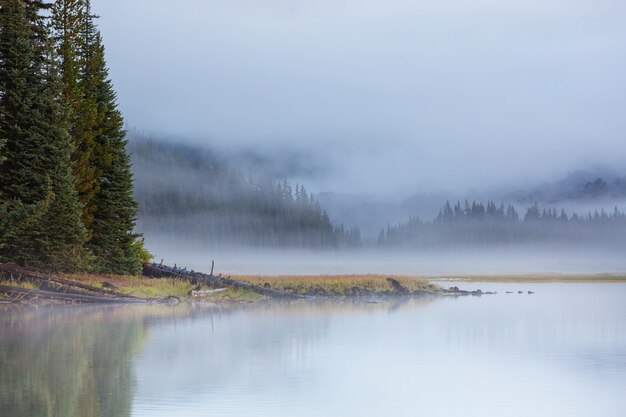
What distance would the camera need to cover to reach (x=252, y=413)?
15.5 metres

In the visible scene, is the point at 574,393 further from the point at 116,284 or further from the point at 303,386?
the point at 116,284

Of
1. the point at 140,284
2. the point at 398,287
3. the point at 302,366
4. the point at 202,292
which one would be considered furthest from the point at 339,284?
the point at 302,366

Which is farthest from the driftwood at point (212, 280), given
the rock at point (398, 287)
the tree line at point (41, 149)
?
the rock at point (398, 287)

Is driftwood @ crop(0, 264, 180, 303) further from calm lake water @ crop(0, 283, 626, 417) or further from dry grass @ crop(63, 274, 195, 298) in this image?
calm lake water @ crop(0, 283, 626, 417)

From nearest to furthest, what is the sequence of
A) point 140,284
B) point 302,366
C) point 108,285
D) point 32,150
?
1. point 302,366
2. point 32,150
3. point 108,285
4. point 140,284

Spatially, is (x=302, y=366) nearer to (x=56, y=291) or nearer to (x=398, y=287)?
(x=56, y=291)

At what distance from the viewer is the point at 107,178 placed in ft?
198

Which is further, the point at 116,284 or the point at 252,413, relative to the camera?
the point at 116,284

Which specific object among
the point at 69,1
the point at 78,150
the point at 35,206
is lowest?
the point at 35,206

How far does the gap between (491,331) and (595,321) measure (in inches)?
386

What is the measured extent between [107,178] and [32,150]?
11.5 metres

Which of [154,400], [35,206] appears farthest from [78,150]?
[154,400]

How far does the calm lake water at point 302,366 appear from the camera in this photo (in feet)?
54.0

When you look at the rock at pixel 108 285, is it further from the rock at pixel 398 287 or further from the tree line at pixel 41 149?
the rock at pixel 398 287
